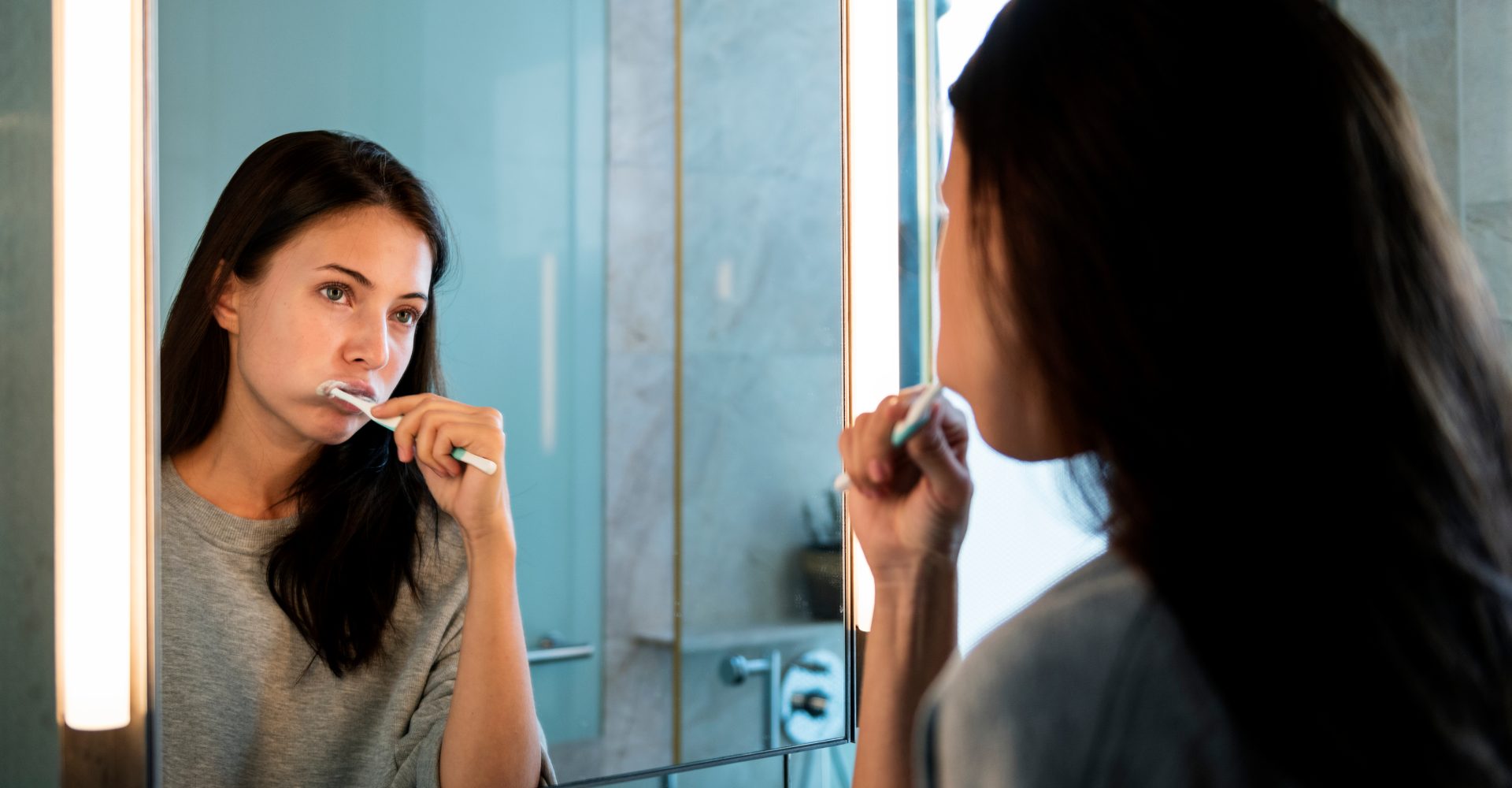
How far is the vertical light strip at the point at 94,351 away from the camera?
55 cm

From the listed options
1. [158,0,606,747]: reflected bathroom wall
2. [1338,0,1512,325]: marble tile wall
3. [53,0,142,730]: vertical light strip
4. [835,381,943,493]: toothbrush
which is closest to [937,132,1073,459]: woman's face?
[835,381,943,493]: toothbrush

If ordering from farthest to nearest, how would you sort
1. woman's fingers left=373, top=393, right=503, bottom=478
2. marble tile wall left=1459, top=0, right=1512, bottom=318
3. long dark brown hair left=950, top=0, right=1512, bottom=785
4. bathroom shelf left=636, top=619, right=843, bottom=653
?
1. marble tile wall left=1459, top=0, right=1512, bottom=318
2. bathroom shelf left=636, top=619, right=843, bottom=653
3. woman's fingers left=373, top=393, right=503, bottom=478
4. long dark brown hair left=950, top=0, right=1512, bottom=785

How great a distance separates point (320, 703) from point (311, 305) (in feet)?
0.73

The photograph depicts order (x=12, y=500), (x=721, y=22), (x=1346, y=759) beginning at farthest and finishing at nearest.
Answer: (x=721, y=22) < (x=12, y=500) < (x=1346, y=759)

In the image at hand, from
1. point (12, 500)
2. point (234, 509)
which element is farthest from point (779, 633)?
point (12, 500)

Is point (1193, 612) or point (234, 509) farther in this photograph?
point (234, 509)

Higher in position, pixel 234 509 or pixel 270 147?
pixel 270 147

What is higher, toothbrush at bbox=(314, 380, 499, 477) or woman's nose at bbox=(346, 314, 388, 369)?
woman's nose at bbox=(346, 314, 388, 369)

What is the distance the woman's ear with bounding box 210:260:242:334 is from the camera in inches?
23.8

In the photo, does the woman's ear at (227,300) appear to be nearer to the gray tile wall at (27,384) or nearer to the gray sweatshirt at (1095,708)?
the gray tile wall at (27,384)

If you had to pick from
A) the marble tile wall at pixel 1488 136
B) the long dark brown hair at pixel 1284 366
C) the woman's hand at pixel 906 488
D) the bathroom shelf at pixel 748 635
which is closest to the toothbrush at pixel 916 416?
the woman's hand at pixel 906 488

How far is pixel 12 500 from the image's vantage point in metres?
0.57

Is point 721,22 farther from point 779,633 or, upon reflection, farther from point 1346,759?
point 1346,759

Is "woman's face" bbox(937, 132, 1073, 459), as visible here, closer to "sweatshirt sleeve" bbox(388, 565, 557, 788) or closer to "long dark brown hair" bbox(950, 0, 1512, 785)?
"long dark brown hair" bbox(950, 0, 1512, 785)
